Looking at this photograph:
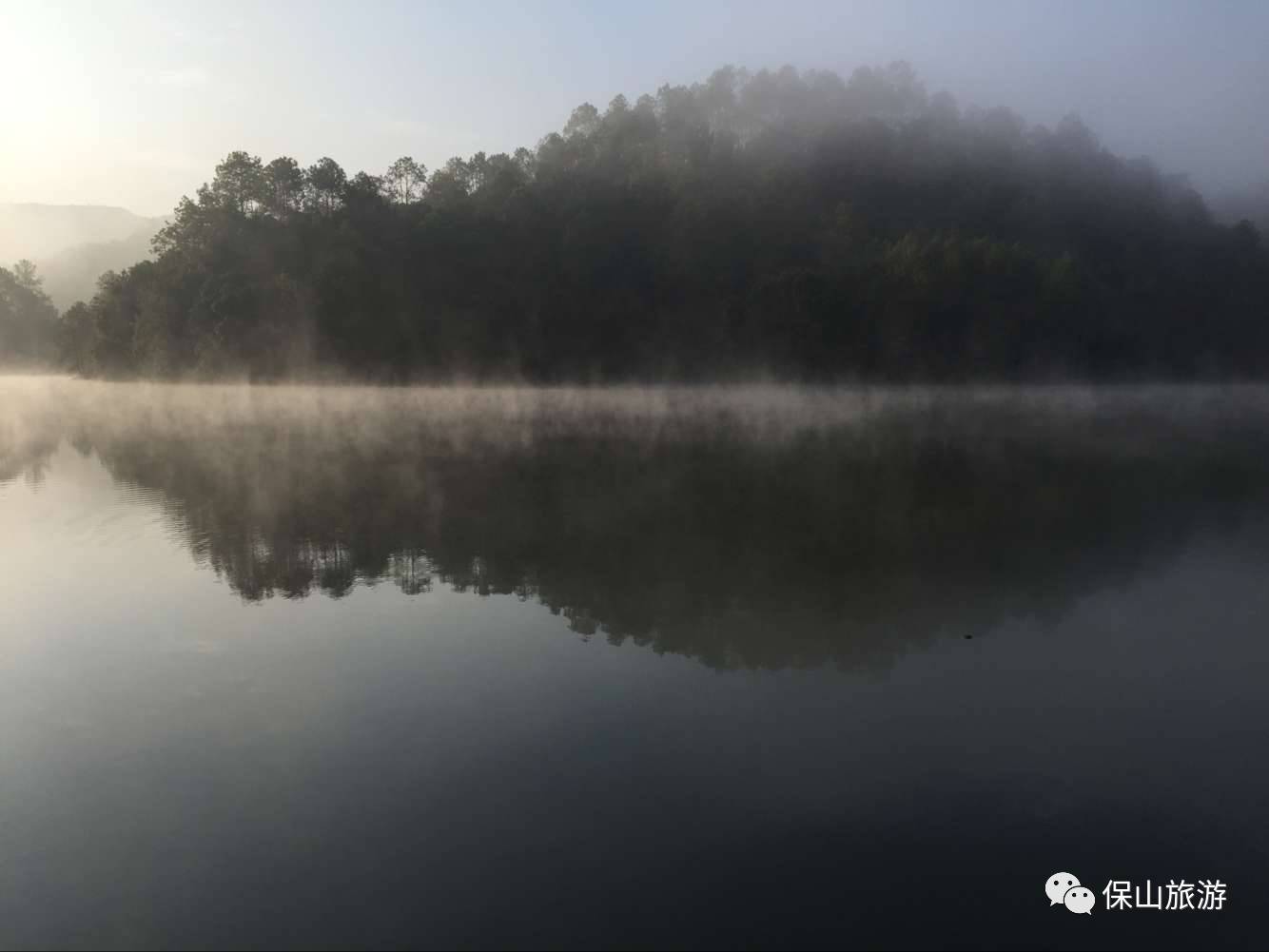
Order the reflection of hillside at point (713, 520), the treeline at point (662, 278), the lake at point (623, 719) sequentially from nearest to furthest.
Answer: the lake at point (623, 719)
the reflection of hillside at point (713, 520)
the treeline at point (662, 278)

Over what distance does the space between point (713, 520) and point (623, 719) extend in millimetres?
9359

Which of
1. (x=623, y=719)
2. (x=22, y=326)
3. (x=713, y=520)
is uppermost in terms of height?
(x=22, y=326)

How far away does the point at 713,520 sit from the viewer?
1716 cm

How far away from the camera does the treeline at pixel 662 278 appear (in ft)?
198

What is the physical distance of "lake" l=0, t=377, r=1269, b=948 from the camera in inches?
220

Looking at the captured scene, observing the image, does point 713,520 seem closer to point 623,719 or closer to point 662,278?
point 623,719

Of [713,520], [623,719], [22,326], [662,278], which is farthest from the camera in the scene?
[22,326]

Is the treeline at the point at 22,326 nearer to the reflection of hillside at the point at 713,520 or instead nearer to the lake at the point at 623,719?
the reflection of hillside at the point at 713,520

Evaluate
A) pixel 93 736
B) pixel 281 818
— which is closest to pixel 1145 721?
pixel 281 818

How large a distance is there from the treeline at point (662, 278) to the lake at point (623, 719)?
142ft

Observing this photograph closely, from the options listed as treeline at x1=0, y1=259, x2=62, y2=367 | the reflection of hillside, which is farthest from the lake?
treeline at x1=0, y1=259, x2=62, y2=367

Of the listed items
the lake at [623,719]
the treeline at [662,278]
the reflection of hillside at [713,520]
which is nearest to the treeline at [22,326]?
the treeline at [662,278]

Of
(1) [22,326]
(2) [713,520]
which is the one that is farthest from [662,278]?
(1) [22,326]

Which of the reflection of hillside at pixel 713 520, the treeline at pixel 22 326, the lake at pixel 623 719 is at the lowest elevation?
the lake at pixel 623 719
